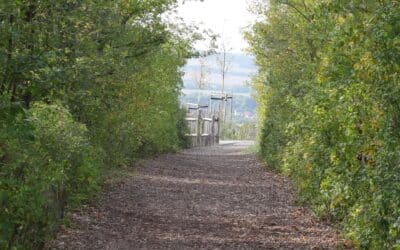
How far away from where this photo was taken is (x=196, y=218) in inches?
458

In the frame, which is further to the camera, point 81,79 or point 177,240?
point 177,240

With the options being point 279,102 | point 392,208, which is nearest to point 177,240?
point 392,208

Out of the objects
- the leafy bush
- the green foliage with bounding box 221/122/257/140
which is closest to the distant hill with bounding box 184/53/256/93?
the green foliage with bounding box 221/122/257/140

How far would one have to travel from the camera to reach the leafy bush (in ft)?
19.8

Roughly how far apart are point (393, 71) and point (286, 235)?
3.74 metres

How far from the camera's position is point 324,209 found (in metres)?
11.3

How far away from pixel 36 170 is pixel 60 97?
2.33m

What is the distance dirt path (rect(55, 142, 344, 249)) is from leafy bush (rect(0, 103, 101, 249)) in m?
1.01

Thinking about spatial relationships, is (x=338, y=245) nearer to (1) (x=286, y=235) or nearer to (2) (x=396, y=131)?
(1) (x=286, y=235)

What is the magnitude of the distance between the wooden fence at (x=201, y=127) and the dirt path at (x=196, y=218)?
17.2 meters

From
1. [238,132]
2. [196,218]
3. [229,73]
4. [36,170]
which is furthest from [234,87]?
[36,170]

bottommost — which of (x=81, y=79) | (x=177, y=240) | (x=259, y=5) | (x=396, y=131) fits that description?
(x=177, y=240)

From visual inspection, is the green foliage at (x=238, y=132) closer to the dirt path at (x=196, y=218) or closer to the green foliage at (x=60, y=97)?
the dirt path at (x=196, y=218)

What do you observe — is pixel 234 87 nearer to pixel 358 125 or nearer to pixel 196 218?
pixel 196 218
